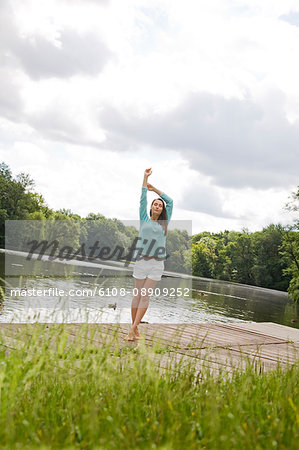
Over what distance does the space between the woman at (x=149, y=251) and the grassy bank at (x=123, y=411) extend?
2.44m

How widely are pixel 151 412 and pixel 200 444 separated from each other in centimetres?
53

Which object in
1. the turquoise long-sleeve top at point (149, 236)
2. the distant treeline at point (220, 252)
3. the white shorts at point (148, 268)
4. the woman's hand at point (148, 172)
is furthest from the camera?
the distant treeline at point (220, 252)

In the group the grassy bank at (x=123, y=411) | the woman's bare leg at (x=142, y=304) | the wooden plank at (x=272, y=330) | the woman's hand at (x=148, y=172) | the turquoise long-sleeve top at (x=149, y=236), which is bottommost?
the wooden plank at (x=272, y=330)

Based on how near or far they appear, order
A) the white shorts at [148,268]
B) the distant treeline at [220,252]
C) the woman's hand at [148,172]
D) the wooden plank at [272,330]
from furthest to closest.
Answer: the distant treeline at [220,252], the wooden plank at [272,330], the woman's hand at [148,172], the white shorts at [148,268]

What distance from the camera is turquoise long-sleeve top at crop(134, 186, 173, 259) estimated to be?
605cm

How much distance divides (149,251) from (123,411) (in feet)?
10.4

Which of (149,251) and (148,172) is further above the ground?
(148,172)

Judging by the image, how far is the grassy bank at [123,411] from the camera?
252cm

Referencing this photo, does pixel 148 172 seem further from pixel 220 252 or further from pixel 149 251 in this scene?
pixel 220 252

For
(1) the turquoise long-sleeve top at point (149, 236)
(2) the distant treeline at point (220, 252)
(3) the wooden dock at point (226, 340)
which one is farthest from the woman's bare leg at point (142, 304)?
(2) the distant treeline at point (220, 252)

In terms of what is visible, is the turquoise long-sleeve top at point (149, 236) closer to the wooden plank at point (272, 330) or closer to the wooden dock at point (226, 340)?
the wooden dock at point (226, 340)

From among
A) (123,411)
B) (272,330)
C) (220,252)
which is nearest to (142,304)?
(123,411)

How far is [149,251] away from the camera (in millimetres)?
6102

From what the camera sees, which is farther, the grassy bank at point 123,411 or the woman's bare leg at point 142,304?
the woman's bare leg at point 142,304
